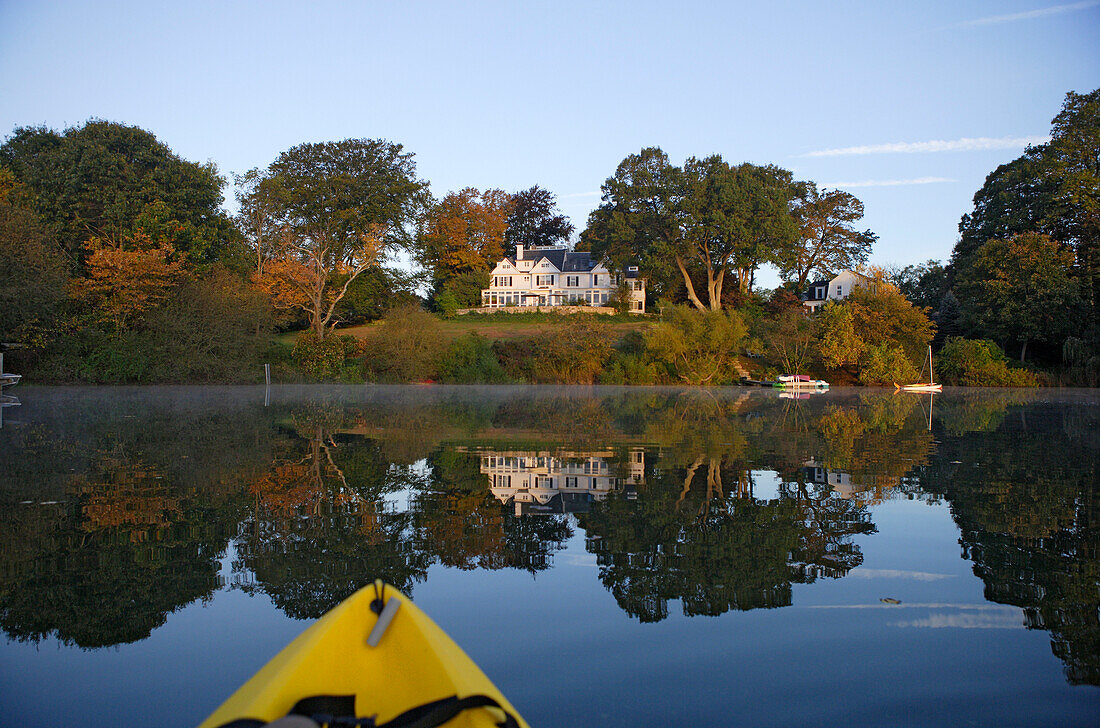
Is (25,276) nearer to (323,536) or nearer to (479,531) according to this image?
(323,536)

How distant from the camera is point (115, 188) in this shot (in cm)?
3619

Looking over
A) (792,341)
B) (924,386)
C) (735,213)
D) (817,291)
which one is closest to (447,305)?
(735,213)

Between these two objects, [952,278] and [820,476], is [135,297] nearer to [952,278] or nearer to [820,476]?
[820,476]

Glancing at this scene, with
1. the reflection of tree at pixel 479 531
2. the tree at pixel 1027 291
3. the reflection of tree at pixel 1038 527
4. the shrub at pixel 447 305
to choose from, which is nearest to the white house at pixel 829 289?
the tree at pixel 1027 291

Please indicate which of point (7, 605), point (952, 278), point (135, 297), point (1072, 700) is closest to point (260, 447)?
point (7, 605)

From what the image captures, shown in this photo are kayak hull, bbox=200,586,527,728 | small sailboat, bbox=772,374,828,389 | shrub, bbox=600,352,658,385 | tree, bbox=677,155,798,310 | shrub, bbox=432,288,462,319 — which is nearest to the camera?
kayak hull, bbox=200,586,527,728

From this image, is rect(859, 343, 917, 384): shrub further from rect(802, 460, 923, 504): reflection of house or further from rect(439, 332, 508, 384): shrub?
rect(802, 460, 923, 504): reflection of house

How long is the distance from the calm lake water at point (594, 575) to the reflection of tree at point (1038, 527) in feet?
0.09

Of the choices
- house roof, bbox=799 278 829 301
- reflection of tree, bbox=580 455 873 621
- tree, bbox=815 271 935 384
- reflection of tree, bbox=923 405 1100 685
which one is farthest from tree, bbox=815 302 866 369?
reflection of tree, bbox=580 455 873 621

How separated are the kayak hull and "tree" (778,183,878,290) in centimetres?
6336

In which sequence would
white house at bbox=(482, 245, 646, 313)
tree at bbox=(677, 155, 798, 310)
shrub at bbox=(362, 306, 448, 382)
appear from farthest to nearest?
white house at bbox=(482, 245, 646, 313) < tree at bbox=(677, 155, 798, 310) < shrub at bbox=(362, 306, 448, 382)

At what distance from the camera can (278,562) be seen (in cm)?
551

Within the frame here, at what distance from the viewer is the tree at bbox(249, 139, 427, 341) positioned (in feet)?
154

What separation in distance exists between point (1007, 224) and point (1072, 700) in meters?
Result: 55.8
